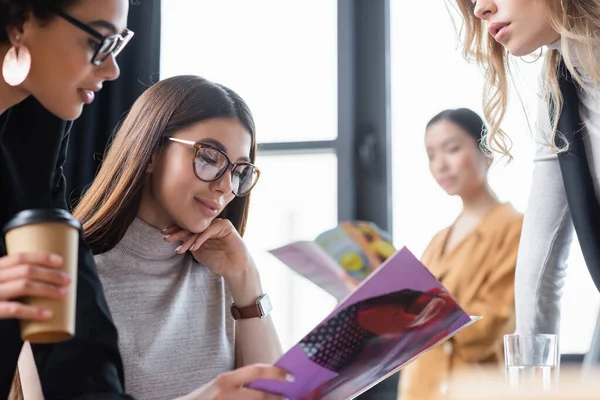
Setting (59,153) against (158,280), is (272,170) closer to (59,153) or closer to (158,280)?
(158,280)

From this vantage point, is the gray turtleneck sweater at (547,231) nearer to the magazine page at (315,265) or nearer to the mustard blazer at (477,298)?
the magazine page at (315,265)

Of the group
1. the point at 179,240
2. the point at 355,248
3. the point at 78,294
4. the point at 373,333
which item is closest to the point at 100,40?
the point at 78,294

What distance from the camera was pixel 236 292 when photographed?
1.74m

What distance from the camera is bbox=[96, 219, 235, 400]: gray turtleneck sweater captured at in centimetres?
159


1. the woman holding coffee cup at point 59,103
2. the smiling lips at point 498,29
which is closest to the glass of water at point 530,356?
the woman holding coffee cup at point 59,103

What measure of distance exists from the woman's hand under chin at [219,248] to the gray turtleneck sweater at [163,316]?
4 cm

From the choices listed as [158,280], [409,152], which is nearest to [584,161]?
[158,280]

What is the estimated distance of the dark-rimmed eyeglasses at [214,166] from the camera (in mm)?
1672

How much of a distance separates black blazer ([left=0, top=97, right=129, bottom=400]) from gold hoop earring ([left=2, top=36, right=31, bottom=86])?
12 centimetres

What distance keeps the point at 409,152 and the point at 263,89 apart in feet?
2.31

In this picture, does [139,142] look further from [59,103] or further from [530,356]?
[530,356]

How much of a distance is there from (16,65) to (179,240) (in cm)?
76

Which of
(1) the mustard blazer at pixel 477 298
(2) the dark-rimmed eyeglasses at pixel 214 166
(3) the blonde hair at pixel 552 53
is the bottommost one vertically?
(1) the mustard blazer at pixel 477 298

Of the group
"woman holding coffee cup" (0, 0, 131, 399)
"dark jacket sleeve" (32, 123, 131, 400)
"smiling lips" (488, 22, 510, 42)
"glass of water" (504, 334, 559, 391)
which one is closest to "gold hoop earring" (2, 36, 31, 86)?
"woman holding coffee cup" (0, 0, 131, 399)
